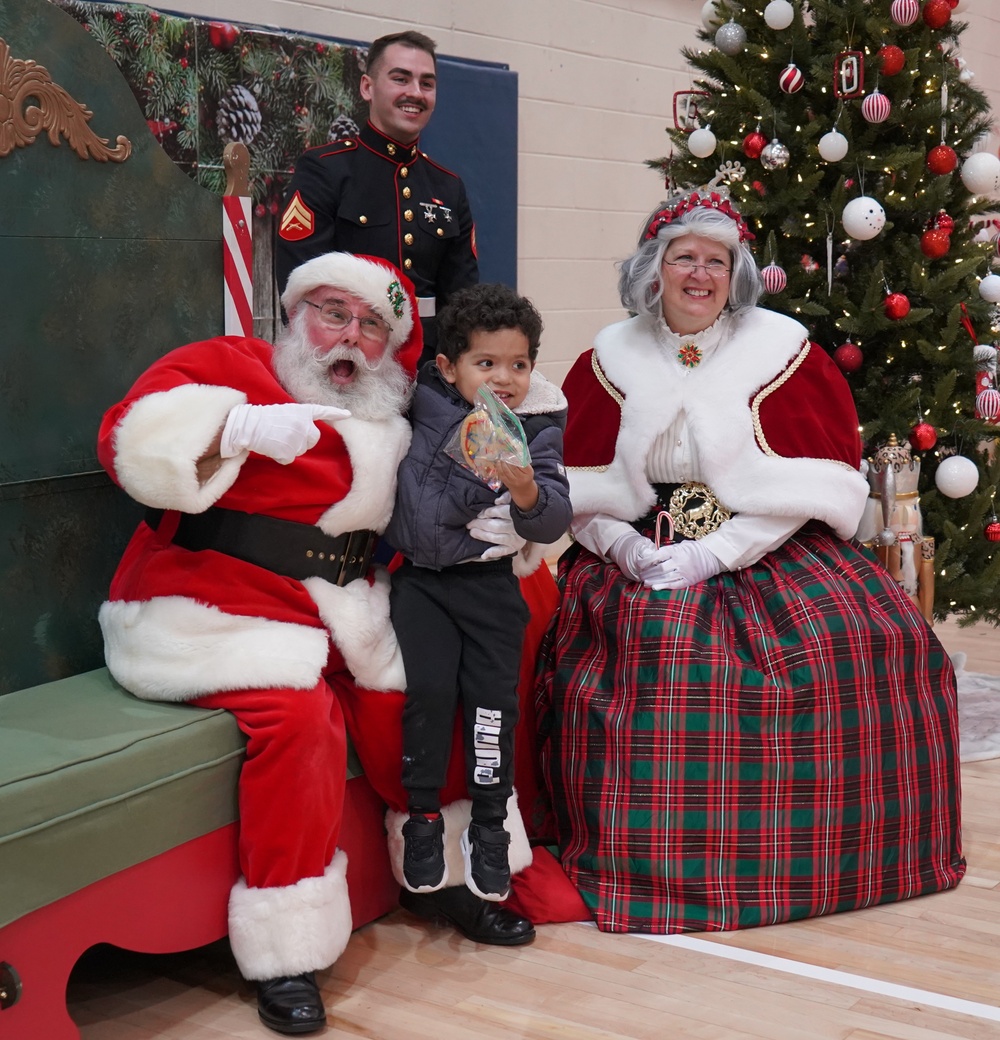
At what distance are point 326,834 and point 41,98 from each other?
4.71 feet

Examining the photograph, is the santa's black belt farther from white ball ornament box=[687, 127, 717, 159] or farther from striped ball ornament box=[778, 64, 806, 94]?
striped ball ornament box=[778, 64, 806, 94]

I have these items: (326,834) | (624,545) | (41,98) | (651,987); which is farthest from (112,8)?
(651,987)

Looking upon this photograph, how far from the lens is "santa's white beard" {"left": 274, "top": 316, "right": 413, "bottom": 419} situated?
8.13 ft

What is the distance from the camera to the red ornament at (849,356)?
12.2 feet

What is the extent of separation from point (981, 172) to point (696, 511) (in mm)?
1465

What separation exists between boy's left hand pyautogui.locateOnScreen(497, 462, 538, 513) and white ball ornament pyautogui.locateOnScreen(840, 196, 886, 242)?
1.61 m

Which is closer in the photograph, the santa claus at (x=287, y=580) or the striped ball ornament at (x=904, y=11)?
the santa claus at (x=287, y=580)

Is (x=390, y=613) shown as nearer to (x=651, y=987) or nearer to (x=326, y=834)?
(x=326, y=834)

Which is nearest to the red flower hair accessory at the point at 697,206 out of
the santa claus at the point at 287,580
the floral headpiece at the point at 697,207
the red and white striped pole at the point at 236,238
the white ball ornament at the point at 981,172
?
the floral headpiece at the point at 697,207

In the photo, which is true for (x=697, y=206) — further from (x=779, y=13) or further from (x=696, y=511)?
(x=779, y=13)

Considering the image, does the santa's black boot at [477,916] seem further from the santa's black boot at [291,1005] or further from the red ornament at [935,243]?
the red ornament at [935,243]

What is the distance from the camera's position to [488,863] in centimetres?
248

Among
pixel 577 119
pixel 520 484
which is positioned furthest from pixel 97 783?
pixel 577 119

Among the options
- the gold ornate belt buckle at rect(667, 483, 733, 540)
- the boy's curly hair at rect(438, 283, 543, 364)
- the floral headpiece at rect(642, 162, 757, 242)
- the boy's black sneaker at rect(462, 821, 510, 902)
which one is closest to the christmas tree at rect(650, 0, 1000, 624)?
the floral headpiece at rect(642, 162, 757, 242)
